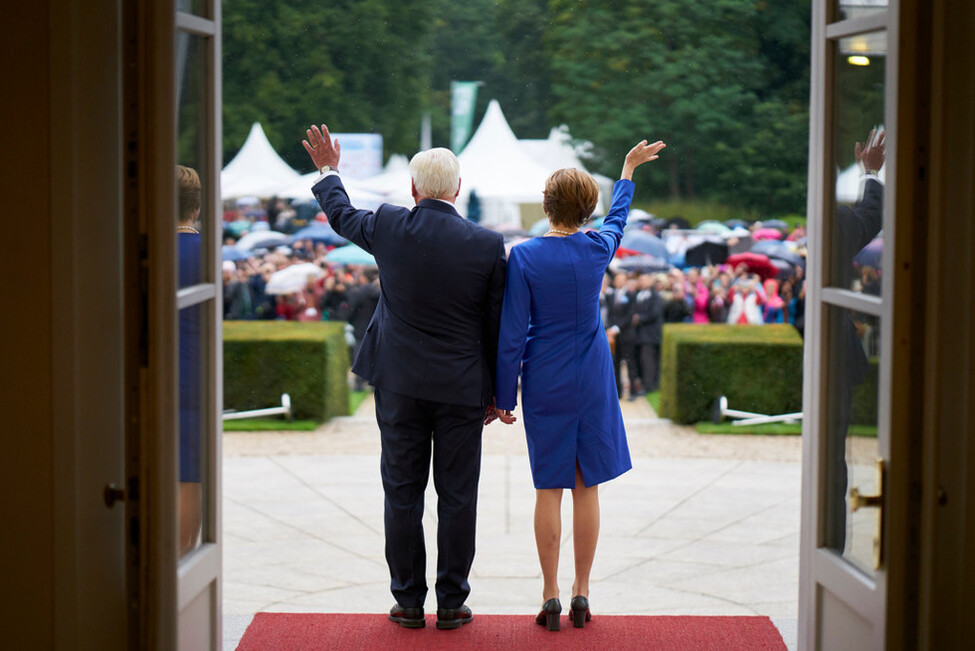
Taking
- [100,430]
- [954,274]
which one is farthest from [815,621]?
[100,430]

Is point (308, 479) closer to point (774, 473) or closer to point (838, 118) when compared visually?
point (774, 473)

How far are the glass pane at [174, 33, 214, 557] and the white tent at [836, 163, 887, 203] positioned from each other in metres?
1.75

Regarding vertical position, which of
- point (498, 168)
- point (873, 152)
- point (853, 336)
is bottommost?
point (853, 336)

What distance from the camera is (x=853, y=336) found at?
10.5 feet

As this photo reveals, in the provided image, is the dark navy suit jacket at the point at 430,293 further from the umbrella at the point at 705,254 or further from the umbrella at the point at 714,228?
the umbrella at the point at 714,228

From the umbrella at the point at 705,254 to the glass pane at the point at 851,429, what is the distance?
56.2ft

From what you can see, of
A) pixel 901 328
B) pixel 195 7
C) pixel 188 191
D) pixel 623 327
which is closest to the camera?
pixel 901 328

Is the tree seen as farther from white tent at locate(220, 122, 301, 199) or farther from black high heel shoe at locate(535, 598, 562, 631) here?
black high heel shoe at locate(535, 598, 562, 631)

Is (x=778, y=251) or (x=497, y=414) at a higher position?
(x=778, y=251)

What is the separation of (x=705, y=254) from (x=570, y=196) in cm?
1654

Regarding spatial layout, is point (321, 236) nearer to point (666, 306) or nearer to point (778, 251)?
point (666, 306)

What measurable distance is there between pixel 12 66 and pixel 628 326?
40.4 feet

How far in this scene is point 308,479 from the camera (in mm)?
9492

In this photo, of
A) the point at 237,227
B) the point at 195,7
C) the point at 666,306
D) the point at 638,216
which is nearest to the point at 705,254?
the point at 638,216
